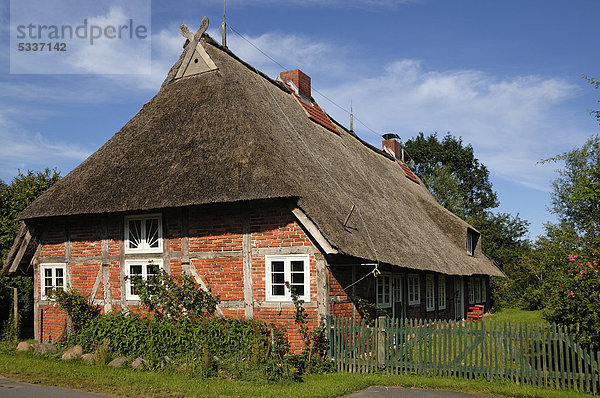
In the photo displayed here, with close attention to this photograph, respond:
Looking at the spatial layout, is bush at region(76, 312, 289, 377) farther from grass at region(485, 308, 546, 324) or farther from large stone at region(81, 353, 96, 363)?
grass at region(485, 308, 546, 324)

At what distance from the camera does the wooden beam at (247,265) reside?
11641 millimetres

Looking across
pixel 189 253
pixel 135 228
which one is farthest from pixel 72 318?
pixel 189 253

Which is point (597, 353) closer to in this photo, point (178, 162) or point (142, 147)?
point (178, 162)

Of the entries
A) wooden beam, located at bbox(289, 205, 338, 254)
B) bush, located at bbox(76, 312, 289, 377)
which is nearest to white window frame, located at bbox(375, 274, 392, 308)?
wooden beam, located at bbox(289, 205, 338, 254)

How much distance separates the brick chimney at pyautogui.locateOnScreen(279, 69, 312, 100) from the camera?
20.3 metres

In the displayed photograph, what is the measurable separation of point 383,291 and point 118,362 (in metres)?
7.15

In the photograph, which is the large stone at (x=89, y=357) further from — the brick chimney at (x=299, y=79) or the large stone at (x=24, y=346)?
the brick chimney at (x=299, y=79)

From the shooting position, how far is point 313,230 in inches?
424

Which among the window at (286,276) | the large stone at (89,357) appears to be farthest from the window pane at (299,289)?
the large stone at (89,357)

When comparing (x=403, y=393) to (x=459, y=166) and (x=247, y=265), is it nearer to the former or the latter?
(x=247, y=265)

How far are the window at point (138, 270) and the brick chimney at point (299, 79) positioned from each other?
10.2 meters

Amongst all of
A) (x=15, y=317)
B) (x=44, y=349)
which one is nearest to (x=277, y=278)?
(x=44, y=349)

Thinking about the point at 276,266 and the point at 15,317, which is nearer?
the point at 276,266

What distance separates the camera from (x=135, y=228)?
524 inches
